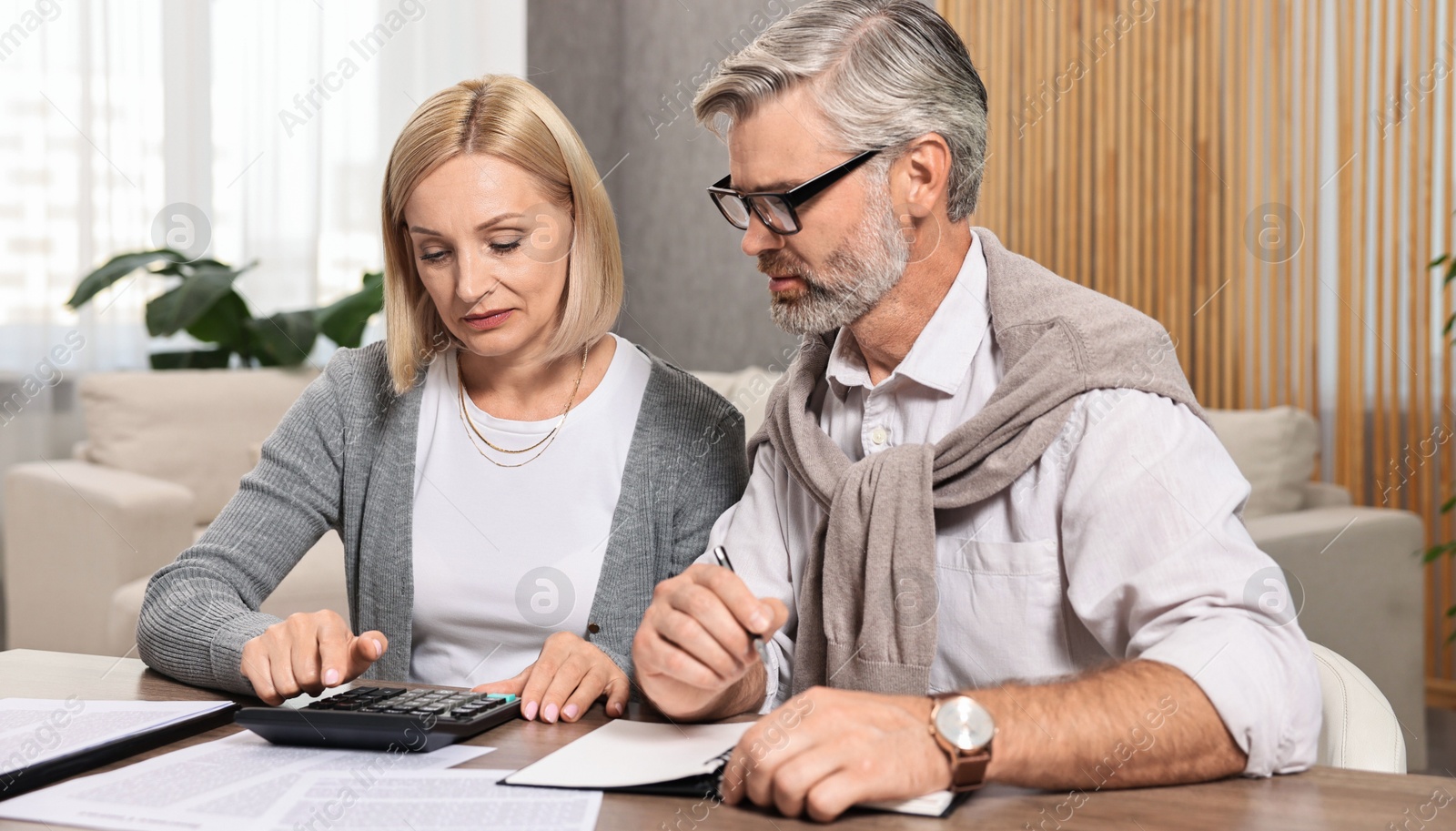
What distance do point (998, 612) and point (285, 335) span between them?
10.2 ft

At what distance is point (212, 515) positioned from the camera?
3.46 m

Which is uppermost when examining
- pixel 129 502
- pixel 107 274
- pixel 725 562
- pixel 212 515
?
pixel 107 274

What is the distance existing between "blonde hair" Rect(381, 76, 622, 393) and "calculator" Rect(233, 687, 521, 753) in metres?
0.63

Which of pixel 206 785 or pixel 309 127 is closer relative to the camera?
Result: pixel 206 785

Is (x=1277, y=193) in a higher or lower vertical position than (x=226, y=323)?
higher

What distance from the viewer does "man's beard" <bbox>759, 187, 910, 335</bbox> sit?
4.27 feet

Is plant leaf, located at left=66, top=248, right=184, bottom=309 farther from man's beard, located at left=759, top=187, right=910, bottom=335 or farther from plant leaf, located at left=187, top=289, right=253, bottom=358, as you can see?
man's beard, located at left=759, top=187, right=910, bottom=335

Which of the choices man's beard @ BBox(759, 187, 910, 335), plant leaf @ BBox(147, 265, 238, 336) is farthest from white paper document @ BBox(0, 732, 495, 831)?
plant leaf @ BBox(147, 265, 238, 336)

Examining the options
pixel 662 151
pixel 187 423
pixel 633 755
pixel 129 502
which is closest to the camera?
pixel 633 755

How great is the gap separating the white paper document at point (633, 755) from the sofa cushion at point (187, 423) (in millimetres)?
2754

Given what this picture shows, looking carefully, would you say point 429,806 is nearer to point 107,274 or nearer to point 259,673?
point 259,673

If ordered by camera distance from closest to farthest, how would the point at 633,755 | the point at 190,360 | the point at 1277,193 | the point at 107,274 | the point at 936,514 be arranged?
the point at 633,755, the point at 936,514, the point at 1277,193, the point at 107,274, the point at 190,360

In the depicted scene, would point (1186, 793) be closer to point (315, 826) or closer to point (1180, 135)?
point (315, 826)

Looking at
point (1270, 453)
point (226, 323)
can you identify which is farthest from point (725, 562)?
point (226, 323)
